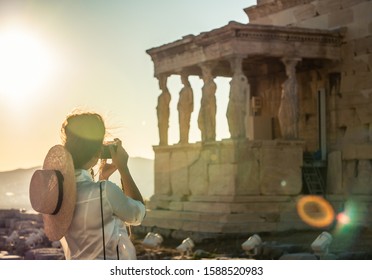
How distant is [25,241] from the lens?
511 inches

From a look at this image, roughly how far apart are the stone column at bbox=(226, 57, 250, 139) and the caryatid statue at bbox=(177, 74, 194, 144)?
174cm

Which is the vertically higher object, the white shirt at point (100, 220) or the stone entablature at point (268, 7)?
the stone entablature at point (268, 7)

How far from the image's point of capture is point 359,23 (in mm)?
14422

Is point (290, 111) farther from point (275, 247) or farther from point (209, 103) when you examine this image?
point (275, 247)

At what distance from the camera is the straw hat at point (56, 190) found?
3.49 meters

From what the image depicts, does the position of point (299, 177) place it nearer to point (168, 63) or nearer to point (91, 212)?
point (168, 63)

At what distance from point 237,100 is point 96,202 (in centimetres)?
1023

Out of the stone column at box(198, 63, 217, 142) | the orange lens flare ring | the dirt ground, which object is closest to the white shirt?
the dirt ground

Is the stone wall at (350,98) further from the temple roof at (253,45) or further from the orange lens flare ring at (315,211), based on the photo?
the orange lens flare ring at (315,211)

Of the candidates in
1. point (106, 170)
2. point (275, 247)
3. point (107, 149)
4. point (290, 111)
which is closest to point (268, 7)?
point (290, 111)

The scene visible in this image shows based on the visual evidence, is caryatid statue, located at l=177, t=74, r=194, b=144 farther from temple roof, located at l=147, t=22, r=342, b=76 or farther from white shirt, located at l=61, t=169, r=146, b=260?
white shirt, located at l=61, t=169, r=146, b=260

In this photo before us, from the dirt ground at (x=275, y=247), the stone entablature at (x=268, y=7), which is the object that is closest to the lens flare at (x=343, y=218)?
the dirt ground at (x=275, y=247)

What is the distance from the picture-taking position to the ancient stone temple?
13.5m

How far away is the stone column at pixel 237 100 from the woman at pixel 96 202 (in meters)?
10.1
